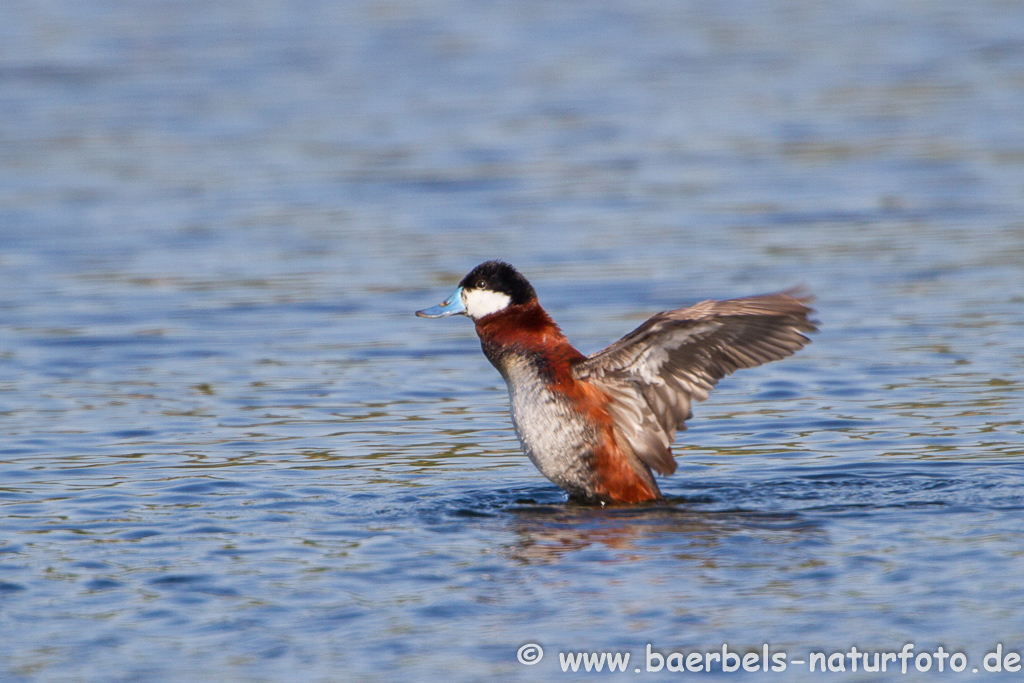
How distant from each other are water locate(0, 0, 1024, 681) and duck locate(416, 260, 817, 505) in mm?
243

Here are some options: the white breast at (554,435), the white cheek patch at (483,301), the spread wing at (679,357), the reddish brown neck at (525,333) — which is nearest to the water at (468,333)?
the white breast at (554,435)

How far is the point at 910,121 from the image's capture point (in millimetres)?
17672

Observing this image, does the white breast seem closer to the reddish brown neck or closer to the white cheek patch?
the reddish brown neck

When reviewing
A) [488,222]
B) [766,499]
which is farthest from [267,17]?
[766,499]

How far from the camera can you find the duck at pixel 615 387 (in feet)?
23.8

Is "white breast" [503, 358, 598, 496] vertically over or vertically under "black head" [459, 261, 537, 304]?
under

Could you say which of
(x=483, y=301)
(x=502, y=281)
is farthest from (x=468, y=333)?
(x=502, y=281)

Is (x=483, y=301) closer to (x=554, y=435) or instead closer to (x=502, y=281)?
(x=502, y=281)

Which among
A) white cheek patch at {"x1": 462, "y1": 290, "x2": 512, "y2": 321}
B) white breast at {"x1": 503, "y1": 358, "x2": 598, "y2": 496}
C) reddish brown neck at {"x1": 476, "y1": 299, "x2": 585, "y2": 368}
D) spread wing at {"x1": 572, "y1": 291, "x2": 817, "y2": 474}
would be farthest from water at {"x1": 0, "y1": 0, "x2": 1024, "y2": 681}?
white cheek patch at {"x1": 462, "y1": 290, "x2": 512, "y2": 321}

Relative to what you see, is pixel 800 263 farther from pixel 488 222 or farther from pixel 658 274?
pixel 488 222

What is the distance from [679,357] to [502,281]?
931mm

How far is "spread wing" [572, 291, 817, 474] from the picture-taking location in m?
7.07

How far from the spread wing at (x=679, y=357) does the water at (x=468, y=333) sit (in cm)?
41

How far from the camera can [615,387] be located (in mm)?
7469
